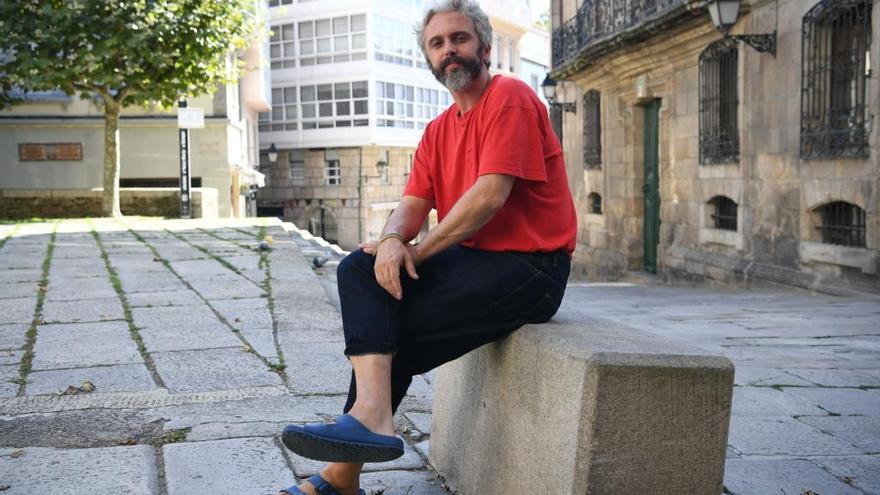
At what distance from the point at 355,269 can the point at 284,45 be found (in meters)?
40.9

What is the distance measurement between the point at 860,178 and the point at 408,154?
33.8 m

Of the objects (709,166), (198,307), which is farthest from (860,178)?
(198,307)

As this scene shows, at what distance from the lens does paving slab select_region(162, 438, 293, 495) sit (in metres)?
3.51

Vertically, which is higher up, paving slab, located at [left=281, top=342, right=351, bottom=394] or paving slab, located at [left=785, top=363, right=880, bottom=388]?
paving slab, located at [left=281, top=342, right=351, bottom=394]

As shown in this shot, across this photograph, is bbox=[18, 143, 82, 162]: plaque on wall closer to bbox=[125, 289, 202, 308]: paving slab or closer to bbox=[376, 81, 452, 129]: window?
bbox=[376, 81, 452, 129]: window

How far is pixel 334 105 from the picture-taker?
41625 mm

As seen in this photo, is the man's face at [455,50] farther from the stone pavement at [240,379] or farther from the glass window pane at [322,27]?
the glass window pane at [322,27]

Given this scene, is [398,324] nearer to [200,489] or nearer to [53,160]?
[200,489]

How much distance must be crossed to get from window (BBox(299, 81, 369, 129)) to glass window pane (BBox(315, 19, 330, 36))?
216 centimetres

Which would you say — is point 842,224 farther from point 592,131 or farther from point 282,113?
point 282,113

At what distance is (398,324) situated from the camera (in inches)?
125

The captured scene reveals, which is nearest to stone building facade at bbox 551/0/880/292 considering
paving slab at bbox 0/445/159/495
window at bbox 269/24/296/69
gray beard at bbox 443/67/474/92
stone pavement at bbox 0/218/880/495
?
stone pavement at bbox 0/218/880/495

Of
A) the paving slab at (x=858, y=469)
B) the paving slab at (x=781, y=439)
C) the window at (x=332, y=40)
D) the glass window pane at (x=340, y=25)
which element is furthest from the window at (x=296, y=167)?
the paving slab at (x=858, y=469)

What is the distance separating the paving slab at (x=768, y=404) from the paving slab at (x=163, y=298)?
4251 millimetres
